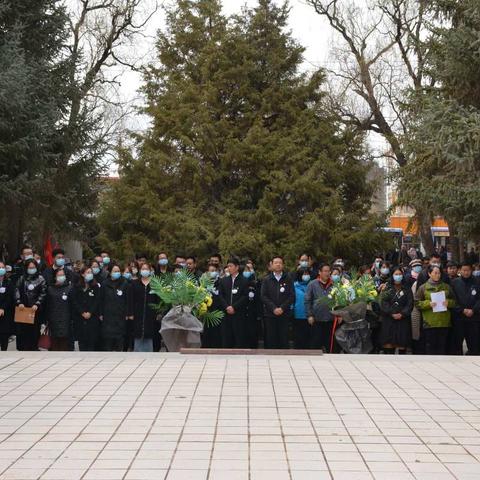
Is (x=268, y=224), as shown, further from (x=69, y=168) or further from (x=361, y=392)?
(x=361, y=392)

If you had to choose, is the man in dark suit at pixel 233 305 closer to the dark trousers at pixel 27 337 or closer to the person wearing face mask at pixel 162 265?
the person wearing face mask at pixel 162 265

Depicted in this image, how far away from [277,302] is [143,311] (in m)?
2.28

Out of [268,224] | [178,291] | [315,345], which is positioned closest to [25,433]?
[178,291]

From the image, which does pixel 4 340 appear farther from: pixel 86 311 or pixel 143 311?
pixel 143 311

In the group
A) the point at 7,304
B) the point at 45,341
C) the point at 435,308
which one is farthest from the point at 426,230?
the point at 7,304

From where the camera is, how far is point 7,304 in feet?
42.6

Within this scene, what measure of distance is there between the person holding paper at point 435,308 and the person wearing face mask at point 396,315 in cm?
24

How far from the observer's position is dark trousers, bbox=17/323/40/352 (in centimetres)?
1316

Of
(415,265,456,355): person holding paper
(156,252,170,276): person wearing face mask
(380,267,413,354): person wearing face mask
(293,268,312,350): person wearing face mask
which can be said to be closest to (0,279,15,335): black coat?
(156,252,170,276): person wearing face mask

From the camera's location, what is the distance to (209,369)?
35.5 feet

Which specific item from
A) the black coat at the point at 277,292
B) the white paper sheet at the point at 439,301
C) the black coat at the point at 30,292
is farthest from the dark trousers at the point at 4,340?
the white paper sheet at the point at 439,301

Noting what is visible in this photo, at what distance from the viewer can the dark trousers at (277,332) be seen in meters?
13.4

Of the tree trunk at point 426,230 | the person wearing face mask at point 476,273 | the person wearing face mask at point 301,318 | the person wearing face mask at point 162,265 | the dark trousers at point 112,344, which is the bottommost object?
the dark trousers at point 112,344

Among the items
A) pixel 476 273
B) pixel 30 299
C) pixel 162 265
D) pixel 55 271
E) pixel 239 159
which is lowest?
pixel 30 299
